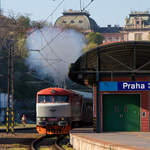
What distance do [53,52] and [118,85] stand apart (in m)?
61.2

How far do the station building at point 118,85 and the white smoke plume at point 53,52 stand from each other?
50354 millimetres

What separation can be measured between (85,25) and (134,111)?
495 feet

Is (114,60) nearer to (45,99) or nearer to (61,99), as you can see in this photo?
(61,99)

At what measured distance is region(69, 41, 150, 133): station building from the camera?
27828 mm

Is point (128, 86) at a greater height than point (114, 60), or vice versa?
point (114, 60)

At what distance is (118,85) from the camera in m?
27.9

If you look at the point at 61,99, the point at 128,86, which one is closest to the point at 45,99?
the point at 61,99

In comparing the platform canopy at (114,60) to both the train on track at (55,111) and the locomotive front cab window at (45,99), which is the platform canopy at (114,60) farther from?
the locomotive front cab window at (45,99)

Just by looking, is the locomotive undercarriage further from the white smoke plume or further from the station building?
the white smoke plume

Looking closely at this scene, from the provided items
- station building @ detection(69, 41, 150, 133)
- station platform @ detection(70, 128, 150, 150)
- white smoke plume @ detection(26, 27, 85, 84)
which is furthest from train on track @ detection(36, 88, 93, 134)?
white smoke plume @ detection(26, 27, 85, 84)

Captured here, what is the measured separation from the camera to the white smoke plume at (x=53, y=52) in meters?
85.3

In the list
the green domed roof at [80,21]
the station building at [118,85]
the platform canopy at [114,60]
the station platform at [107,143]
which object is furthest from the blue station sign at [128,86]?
the green domed roof at [80,21]

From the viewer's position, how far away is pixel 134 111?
2930 centimetres

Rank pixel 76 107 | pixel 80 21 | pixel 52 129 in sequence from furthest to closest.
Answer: pixel 80 21 → pixel 76 107 → pixel 52 129
